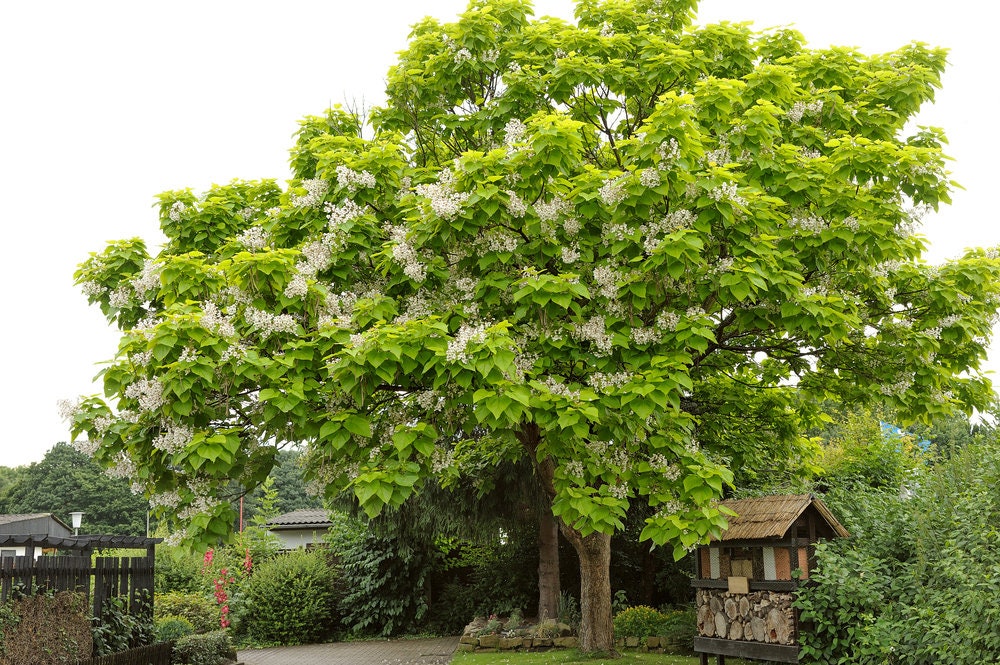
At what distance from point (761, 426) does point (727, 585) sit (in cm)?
305

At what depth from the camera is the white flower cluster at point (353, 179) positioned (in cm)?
961

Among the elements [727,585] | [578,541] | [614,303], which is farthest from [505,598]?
[614,303]

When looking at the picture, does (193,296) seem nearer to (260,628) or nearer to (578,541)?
(578,541)

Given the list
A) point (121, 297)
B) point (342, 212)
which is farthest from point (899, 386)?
point (121, 297)

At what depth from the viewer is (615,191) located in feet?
29.1

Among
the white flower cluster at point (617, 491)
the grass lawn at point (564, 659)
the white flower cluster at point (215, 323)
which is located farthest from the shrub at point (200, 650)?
the white flower cluster at point (617, 491)

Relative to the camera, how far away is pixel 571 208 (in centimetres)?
923

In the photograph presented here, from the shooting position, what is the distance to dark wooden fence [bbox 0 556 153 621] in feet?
35.0

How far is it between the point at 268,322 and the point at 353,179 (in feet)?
6.92

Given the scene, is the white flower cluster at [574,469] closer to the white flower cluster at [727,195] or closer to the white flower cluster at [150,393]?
the white flower cluster at [727,195]

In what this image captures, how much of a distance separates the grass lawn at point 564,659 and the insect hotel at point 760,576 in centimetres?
164

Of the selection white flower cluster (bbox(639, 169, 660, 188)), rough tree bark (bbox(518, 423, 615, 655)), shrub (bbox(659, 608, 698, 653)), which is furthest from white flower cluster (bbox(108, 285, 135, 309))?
shrub (bbox(659, 608, 698, 653))

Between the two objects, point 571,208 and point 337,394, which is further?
point 571,208

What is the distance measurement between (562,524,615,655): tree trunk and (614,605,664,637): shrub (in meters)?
2.78
